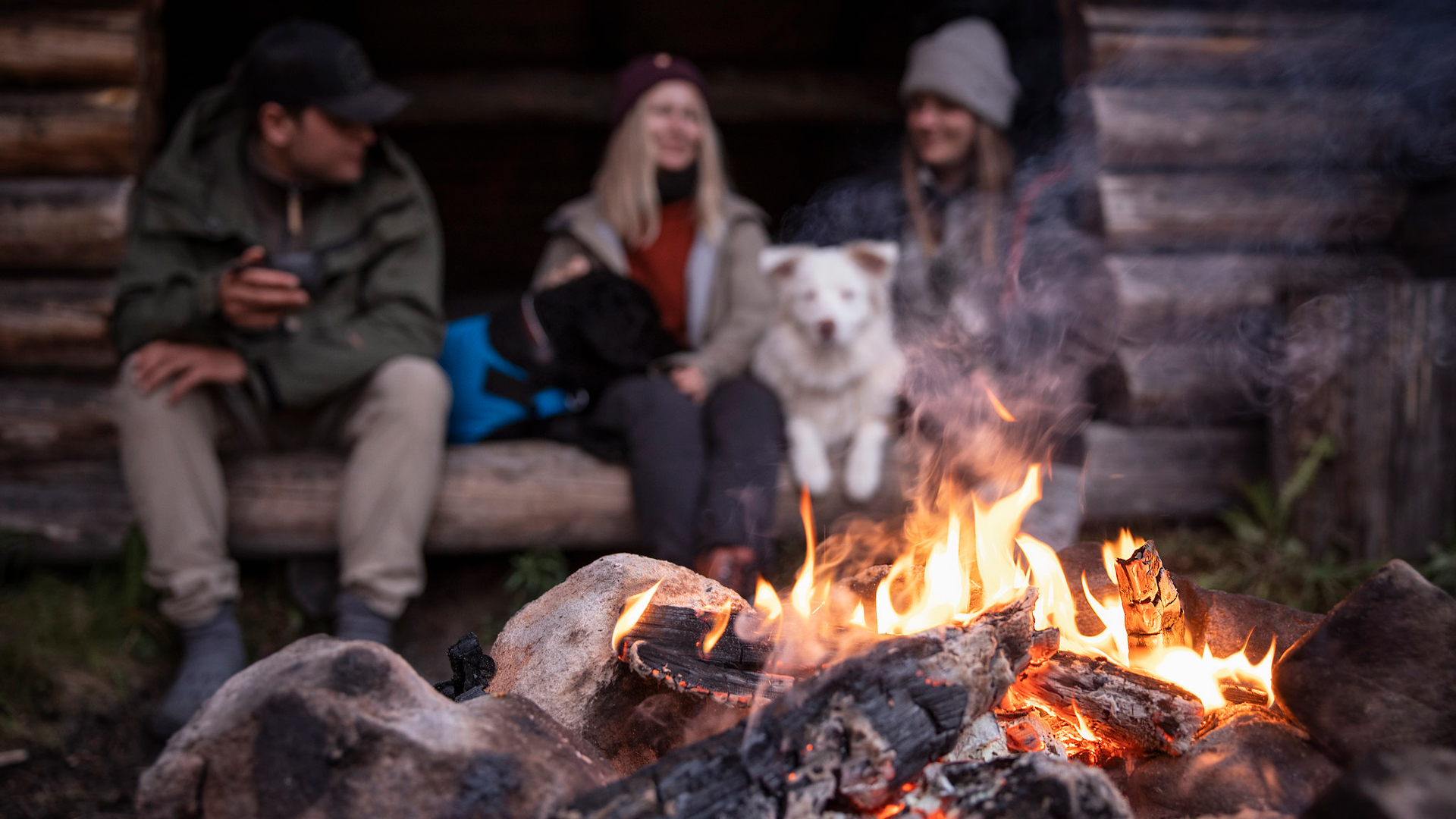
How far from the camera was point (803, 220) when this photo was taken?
8.11 metres

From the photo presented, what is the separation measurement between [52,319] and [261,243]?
1074 mm

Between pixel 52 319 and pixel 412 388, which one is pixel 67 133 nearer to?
pixel 52 319

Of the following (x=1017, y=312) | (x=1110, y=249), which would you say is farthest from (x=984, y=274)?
(x=1110, y=249)

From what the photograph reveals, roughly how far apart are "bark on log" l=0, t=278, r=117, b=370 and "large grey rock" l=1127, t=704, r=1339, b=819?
164 inches

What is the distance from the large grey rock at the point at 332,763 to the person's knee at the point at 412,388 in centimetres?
209

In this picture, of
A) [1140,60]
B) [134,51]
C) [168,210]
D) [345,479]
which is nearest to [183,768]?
[345,479]

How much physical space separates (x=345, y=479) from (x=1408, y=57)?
5.21m

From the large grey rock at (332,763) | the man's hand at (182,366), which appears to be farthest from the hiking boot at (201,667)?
the large grey rock at (332,763)

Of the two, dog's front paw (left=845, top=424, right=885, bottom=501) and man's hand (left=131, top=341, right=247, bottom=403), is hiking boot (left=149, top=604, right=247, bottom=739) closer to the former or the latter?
man's hand (left=131, top=341, right=247, bottom=403)

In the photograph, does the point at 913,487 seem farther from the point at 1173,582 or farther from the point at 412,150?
the point at 412,150

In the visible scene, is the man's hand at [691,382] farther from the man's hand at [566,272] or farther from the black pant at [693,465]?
the man's hand at [566,272]

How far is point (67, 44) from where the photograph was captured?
364cm

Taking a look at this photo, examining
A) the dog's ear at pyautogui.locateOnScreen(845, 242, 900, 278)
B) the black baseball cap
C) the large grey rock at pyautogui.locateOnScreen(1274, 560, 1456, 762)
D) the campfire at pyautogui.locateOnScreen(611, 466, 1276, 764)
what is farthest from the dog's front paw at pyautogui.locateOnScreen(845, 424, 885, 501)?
the black baseball cap

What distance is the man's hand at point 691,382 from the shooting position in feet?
12.0
